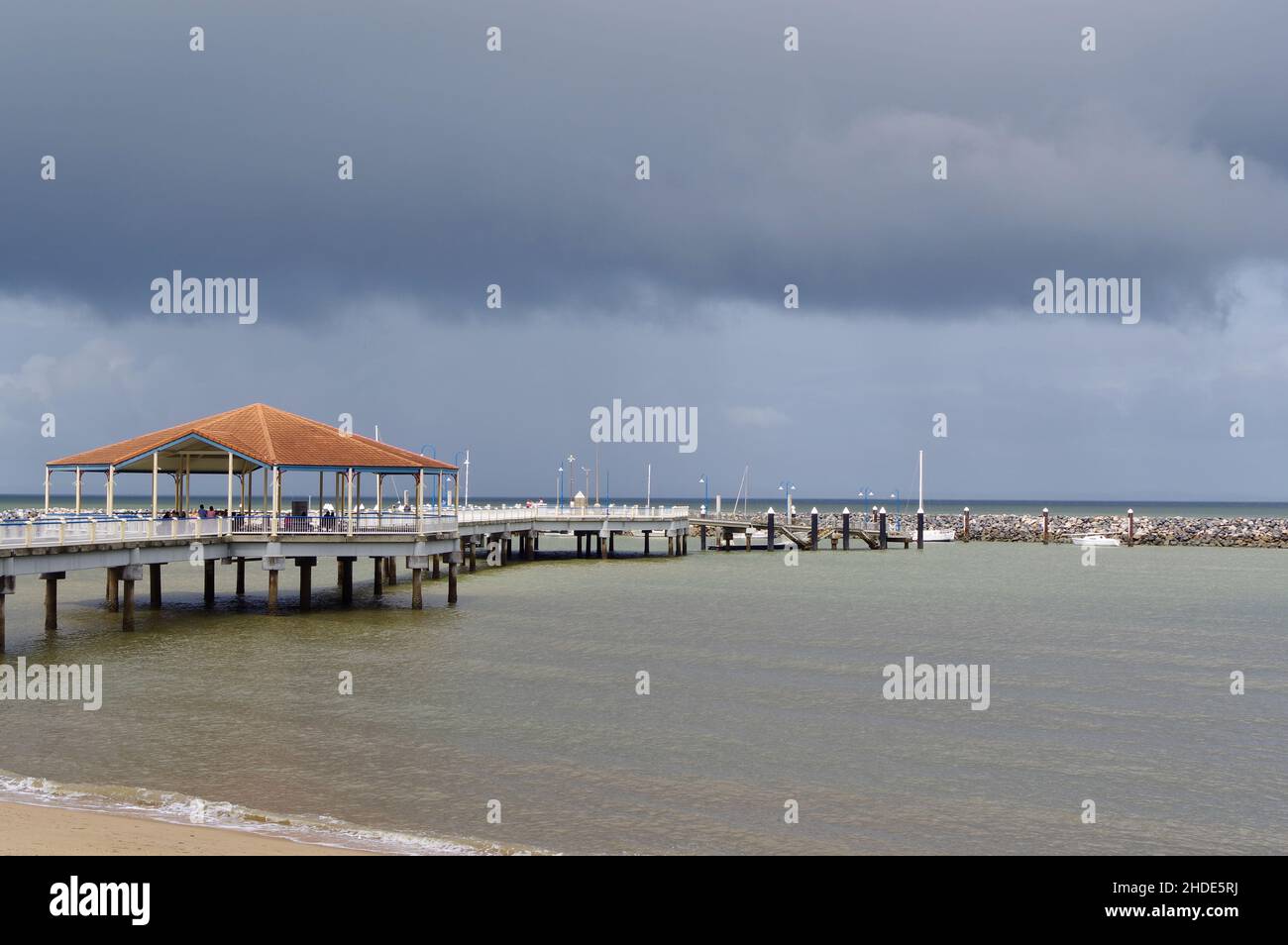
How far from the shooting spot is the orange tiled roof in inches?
1313

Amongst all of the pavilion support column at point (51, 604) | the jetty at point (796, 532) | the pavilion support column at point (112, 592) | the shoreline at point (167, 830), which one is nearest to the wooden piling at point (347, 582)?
the pavilion support column at point (112, 592)

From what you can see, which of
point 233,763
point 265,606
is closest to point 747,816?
point 233,763

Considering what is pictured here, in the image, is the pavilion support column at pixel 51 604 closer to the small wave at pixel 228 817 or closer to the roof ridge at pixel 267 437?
the roof ridge at pixel 267 437

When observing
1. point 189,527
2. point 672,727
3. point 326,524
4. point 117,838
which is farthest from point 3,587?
point 672,727

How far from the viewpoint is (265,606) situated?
38312 mm

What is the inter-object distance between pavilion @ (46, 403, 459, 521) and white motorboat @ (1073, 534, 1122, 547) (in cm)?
6993

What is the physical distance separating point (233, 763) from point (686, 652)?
49.0ft

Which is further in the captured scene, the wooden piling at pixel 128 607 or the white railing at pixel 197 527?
the wooden piling at pixel 128 607

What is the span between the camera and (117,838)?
12.0m

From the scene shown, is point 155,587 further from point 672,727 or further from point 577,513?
point 577,513

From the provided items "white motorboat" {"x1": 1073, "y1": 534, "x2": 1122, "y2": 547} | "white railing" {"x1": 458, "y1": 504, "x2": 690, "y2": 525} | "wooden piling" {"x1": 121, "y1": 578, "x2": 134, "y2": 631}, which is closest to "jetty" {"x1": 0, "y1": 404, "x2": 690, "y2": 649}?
"wooden piling" {"x1": 121, "y1": 578, "x2": 134, "y2": 631}

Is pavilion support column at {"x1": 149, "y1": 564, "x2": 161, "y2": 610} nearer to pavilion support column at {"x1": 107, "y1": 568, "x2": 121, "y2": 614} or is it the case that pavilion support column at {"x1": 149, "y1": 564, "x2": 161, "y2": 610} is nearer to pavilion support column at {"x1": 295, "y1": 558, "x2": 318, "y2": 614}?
pavilion support column at {"x1": 107, "y1": 568, "x2": 121, "y2": 614}

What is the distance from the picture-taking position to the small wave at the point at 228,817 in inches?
494
